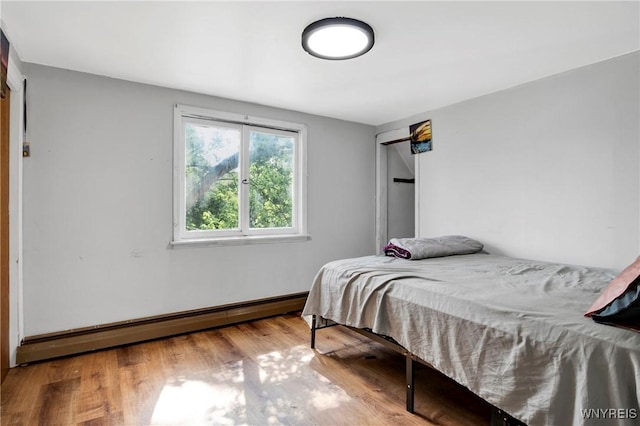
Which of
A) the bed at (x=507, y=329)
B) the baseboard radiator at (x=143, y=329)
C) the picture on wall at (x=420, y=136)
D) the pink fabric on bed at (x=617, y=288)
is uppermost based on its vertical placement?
the picture on wall at (x=420, y=136)

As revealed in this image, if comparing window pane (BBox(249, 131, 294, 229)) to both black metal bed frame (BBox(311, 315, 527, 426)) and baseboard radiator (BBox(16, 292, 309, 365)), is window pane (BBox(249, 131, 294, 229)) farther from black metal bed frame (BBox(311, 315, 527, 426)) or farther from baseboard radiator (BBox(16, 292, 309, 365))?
black metal bed frame (BBox(311, 315, 527, 426))

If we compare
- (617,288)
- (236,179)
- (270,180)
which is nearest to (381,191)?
(270,180)

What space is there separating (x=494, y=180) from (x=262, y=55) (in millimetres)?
2346

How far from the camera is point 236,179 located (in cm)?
337

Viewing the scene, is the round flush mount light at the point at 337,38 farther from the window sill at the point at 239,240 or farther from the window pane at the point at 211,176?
the window sill at the point at 239,240

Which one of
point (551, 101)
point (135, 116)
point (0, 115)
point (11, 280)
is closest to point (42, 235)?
point (11, 280)

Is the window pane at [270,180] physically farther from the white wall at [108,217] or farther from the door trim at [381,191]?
the door trim at [381,191]

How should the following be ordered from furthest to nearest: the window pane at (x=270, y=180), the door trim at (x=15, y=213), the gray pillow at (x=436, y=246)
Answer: the window pane at (x=270, y=180), the gray pillow at (x=436, y=246), the door trim at (x=15, y=213)

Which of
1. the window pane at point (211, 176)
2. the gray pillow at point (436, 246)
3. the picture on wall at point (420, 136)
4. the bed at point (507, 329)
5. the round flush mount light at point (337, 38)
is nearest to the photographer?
the bed at point (507, 329)

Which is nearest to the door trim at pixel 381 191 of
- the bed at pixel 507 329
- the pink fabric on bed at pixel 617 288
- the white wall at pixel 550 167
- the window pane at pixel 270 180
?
the white wall at pixel 550 167

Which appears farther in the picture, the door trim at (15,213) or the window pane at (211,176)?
the window pane at (211,176)

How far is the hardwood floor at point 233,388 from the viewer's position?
68.7 inches

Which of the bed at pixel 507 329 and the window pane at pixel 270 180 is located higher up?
the window pane at pixel 270 180

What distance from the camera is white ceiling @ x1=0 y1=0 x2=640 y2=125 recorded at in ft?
5.84
